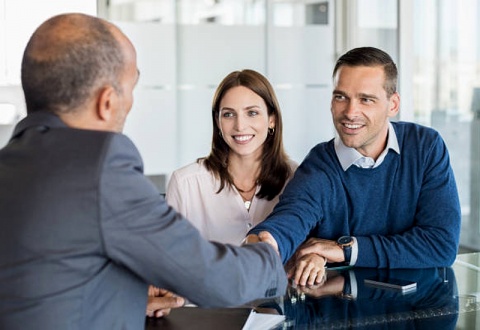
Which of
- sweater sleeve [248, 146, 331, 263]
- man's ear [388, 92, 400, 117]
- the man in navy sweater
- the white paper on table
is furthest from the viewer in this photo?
man's ear [388, 92, 400, 117]

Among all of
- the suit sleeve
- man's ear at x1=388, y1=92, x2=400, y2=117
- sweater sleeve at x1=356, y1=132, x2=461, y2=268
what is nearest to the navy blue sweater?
sweater sleeve at x1=356, y1=132, x2=461, y2=268

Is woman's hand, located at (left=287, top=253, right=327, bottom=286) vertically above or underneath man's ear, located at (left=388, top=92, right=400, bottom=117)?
underneath

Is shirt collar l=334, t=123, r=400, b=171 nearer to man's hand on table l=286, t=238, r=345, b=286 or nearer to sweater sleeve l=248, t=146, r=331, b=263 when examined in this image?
sweater sleeve l=248, t=146, r=331, b=263

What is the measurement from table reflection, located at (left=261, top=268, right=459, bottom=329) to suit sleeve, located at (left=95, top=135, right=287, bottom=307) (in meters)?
0.52

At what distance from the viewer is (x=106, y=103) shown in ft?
4.34

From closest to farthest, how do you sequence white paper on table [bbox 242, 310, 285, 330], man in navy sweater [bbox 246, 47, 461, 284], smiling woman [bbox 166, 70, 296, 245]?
white paper on table [bbox 242, 310, 285, 330]
man in navy sweater [bbox 246, 47, 461, 284]
smiling woman [bbox 166, 70, 296, 245]

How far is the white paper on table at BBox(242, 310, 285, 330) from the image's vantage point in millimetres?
1798

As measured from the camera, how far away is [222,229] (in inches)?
111

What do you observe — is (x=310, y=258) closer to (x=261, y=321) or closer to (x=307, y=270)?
(x=307, y=270)

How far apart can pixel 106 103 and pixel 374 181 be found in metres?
1.42

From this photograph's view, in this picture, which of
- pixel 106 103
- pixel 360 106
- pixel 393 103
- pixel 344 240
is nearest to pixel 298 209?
pixel 344 240

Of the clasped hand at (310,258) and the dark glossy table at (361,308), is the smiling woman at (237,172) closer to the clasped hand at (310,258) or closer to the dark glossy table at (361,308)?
the clasped hand at (310,258)

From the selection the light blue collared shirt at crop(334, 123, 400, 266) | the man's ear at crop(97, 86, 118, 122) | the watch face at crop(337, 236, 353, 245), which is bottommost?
the watch face at crop(337, 236, 353, 245)

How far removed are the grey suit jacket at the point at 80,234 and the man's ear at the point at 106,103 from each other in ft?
0.20
